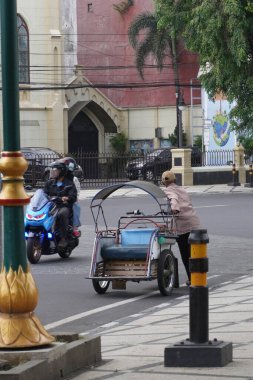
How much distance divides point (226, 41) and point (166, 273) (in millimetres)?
13135

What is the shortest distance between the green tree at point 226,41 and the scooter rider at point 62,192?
6.84 metres

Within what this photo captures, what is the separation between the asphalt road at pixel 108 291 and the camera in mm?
13098

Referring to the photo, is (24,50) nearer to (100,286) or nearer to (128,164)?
(128,164)

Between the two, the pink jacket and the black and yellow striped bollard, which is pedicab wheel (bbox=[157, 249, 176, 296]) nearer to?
the pink jacket

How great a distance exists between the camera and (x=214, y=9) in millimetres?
27234

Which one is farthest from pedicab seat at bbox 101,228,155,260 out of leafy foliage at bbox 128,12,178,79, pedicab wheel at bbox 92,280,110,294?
leafy foliage at bbox 128,12,178,79

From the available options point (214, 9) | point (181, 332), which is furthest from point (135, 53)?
point (181, 332)

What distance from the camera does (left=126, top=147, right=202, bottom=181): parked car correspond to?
49531 mm

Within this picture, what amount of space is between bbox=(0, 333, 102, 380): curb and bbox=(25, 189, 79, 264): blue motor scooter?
30.6 ft

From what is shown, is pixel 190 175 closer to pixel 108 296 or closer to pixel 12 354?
pixel 108 296

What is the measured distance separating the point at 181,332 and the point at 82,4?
191ft

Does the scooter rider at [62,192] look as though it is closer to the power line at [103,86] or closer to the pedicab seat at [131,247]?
the pedicab seat at [131,247]

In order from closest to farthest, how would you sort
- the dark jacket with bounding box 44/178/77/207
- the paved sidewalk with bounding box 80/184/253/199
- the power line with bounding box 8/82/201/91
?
the dark jacket with bounding box 44/178/77/207
the paved sidewalk with bounding box 80/184/253/199
the power line with bounding box 8/82/201/91

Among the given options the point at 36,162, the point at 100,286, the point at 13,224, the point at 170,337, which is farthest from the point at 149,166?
the point at 13,224
